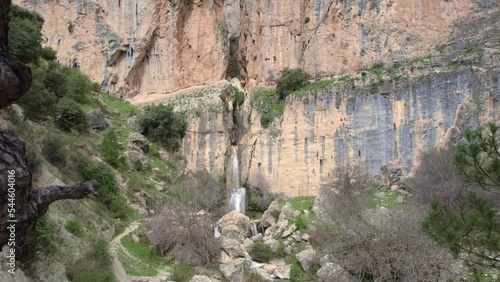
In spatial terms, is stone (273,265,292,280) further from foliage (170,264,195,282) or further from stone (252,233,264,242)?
foliage (170,264,195,282)

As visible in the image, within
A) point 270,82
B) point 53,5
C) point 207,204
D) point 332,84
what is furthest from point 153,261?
point 53,5

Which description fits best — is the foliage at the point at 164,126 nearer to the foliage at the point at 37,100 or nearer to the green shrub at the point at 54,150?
the foliage at the point at 37,100

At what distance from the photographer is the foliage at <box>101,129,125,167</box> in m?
25.6

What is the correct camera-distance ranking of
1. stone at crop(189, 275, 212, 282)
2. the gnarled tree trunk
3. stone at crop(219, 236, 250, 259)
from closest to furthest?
the gnarled tree trunk
stone at crop(189, 275, 212, 282)
stone at crop(219, 236, 250, 259)

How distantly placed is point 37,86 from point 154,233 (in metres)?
9.33

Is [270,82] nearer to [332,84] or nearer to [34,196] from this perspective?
[332,84]

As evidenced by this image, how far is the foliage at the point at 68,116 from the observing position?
2456 cm

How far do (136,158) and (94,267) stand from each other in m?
15.5

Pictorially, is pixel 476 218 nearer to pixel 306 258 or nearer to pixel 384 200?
pixel 306 258

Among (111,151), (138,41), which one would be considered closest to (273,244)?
(111,151)

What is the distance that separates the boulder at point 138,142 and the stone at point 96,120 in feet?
6.46

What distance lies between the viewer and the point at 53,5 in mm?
41312

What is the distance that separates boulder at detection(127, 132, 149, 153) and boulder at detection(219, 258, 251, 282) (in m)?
13.4

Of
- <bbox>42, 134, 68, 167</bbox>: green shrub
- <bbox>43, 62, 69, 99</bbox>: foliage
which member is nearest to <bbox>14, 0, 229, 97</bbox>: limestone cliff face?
<bbox>43, 62, 69, 99</bbox>: foliage
